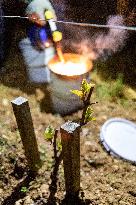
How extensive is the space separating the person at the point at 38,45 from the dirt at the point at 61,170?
1.56 m

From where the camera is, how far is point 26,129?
3932 millimetres

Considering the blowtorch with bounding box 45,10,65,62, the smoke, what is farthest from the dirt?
the smoke

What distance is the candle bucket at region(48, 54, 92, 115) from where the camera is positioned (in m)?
5.53

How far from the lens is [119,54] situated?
8.62m

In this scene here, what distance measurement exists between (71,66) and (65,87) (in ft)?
1.92

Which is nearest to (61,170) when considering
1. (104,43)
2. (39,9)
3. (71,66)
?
(71,66)

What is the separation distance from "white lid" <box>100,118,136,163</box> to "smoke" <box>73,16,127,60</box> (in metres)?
3.31

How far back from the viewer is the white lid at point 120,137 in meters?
5.18

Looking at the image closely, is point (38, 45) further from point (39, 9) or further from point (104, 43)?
point (104, 43)

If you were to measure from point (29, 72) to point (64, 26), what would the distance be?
121 inches

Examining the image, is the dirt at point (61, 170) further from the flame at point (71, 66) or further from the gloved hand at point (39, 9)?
the gloved hand at point (39, 9)

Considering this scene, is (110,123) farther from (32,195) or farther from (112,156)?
(32,195)

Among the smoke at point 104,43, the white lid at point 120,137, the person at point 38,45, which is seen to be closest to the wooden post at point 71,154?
the white lid at point 120,137

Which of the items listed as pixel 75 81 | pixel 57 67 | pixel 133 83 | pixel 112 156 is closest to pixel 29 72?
pixel 57 67
